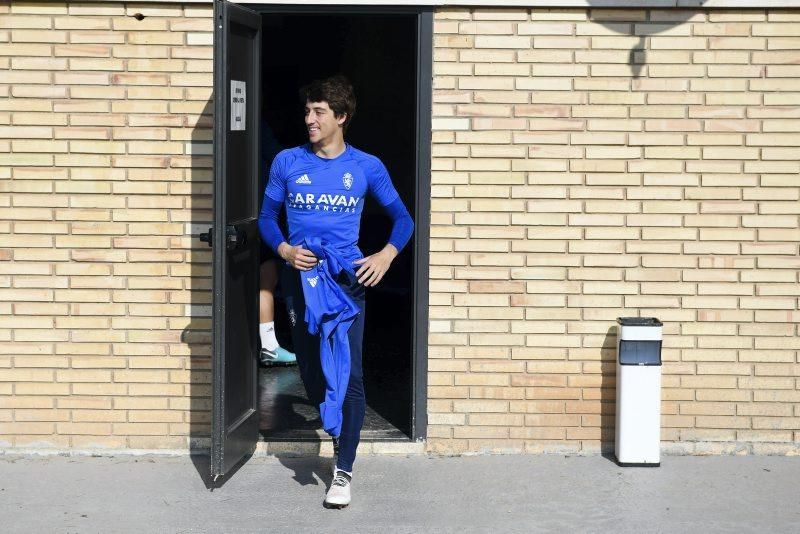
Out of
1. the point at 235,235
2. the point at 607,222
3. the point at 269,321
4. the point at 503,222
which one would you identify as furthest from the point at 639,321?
the point at 269,321

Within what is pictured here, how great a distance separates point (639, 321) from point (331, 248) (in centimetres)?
177

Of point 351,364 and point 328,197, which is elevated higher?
point 328,197

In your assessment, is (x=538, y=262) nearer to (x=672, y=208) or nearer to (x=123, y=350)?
(x=672, y=208)

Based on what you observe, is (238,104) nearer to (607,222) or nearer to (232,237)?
(232,237)

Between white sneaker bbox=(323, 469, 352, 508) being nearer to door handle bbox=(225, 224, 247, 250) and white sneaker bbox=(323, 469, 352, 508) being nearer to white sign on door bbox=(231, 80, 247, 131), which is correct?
door handle bbox=(225, 224, 247, 250)

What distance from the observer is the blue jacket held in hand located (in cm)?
653

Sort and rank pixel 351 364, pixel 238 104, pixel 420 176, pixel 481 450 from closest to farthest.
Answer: pixel 351 364, pixel 238 104, pixel 420 176, pixel 481 450

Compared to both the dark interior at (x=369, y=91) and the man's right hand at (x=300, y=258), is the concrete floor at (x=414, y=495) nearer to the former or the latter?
the man's right hand at (x=300, y=258)

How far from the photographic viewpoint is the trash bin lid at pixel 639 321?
23.4ft

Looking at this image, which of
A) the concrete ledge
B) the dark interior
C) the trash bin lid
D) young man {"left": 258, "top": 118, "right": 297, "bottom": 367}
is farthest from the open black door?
the dark interior

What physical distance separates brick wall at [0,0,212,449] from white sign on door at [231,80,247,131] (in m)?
0.39

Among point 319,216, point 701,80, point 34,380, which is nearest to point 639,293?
point 701,80

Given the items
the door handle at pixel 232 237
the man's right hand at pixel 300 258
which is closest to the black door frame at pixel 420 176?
the man's right hand at pixel 300 258

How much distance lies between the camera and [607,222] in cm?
734
